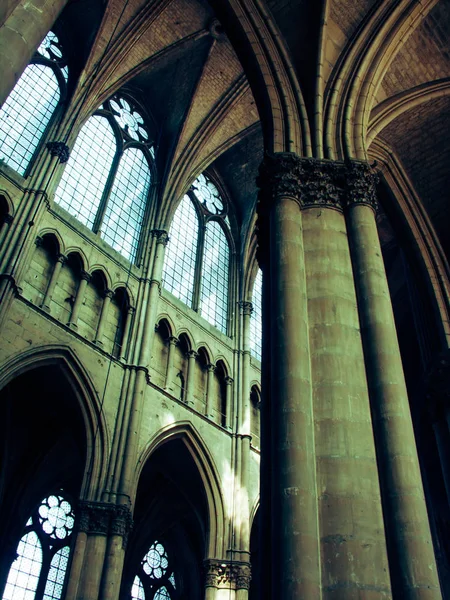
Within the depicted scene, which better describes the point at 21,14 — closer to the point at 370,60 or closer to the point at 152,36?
the point at 370,60

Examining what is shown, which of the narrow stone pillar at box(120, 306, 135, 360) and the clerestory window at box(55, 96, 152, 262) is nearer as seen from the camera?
the narrow stone pillar at box(120, 306, 135, 360)

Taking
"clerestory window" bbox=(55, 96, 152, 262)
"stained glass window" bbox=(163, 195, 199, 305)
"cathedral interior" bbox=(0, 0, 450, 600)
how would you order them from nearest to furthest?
"cathedral interior" bbox=(0, 0, 450, 600) < "clerestory window" bbox=(55, 96, 152, 262) < "stained glass window" bbox=(163, 195, 199, 305)

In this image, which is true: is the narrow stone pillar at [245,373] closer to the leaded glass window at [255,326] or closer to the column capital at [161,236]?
the leaded glass window at [255,326]

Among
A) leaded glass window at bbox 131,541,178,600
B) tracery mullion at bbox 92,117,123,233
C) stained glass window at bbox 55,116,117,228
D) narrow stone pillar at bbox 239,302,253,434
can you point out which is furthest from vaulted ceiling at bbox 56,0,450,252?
leaded glass window at bbox 131,541,178,600

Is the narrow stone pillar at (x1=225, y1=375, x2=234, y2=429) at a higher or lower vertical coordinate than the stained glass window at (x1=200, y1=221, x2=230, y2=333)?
lower

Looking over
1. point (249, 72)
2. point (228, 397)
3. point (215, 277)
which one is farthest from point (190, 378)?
point (249, 72)

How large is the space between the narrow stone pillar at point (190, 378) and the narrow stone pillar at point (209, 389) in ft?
1.95

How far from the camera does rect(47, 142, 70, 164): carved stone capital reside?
→ 14.0 m

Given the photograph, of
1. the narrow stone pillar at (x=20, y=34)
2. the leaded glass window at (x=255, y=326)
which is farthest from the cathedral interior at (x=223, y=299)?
the leaded glass window at (x=255, y=326)

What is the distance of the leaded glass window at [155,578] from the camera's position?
56.3 feet

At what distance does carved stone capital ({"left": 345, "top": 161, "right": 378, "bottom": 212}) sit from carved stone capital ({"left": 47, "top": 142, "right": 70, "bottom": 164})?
8112 millimetres

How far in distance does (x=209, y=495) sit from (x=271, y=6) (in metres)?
11.1

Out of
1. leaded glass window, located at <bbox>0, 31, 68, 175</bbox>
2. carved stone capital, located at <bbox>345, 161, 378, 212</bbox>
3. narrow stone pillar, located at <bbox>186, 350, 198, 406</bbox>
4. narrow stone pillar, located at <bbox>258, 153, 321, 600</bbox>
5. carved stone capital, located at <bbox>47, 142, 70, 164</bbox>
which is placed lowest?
narrow stone pillar, located at <bbox>258, 153, 321, 600</bbox>

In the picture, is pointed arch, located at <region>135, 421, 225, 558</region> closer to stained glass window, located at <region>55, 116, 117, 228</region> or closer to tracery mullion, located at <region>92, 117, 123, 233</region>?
tracery mullion, located at <region>92, 117, 123, 233</region>
